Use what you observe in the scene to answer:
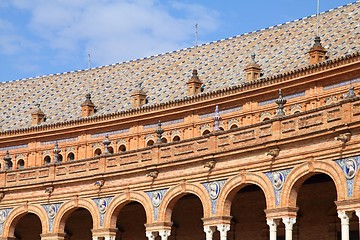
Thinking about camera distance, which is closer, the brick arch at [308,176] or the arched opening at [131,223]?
the brick arch at [308,176]

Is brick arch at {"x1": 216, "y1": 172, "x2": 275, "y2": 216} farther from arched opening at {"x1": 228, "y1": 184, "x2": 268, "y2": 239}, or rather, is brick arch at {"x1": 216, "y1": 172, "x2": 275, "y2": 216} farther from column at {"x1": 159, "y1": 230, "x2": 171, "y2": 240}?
column at {"x1": 159, "y1": 230, "x2": 171, "y2": 240}

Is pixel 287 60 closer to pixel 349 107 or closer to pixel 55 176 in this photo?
pixel 55 176

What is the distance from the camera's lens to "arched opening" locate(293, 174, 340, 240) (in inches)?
1676

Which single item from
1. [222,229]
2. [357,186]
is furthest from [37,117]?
[357,186]

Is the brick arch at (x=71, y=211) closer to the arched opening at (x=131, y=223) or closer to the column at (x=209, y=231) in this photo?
the arched opening at (x=131, y=223)

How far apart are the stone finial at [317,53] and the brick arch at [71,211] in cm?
1450

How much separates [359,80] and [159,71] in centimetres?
2286

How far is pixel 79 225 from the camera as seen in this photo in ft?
179

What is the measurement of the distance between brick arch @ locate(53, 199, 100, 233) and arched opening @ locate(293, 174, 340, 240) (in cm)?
1105

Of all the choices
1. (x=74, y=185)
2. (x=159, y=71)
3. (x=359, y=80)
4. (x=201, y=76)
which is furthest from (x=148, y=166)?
(x=159, y=71)

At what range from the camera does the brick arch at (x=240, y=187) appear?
39500mm


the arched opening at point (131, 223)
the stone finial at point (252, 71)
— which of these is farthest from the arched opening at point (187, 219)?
the stone finial at point (252, 71)

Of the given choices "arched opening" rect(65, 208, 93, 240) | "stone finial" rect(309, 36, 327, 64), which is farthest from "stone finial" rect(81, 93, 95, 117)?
"stone finial" rect(309, 36, 327, 64)

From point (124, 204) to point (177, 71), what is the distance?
2036 centimetres
